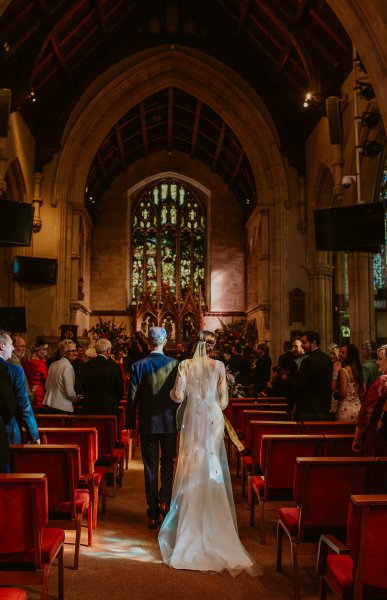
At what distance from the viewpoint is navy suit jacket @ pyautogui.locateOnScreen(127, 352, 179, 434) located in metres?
4.44

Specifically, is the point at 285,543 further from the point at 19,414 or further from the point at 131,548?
the point at 19,414

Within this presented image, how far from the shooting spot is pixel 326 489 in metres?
3.06

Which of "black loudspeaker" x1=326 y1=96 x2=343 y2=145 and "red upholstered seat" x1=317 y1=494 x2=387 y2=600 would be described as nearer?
"red upholstered seat" x1=317 y1=494 x2=387 y2=600

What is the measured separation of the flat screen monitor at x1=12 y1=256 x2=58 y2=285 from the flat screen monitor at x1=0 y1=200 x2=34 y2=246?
4.26 m

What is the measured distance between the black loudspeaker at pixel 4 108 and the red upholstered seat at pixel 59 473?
801 centimetres

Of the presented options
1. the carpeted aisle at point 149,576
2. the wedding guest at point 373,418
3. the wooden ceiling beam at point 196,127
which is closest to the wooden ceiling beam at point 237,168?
the wooden ceiling beam at point 196,127

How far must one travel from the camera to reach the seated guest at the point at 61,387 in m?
5.48

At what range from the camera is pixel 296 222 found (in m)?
13.9

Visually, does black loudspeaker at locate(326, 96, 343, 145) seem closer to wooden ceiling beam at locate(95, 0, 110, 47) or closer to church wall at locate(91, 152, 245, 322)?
wooden ceiling beam at locate(95, 0, 110, 47)

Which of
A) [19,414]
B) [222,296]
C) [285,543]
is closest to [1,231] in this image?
[19,414]

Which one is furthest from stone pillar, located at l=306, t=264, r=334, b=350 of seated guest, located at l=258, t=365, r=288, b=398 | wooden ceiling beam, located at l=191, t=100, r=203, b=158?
wooden ceiling beam, located at l=191, t=100, r=203, b=158

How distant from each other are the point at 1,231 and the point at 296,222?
7169 millimetres

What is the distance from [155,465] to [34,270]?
30.9ft

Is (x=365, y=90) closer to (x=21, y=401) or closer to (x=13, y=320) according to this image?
(x=13, y=320)
